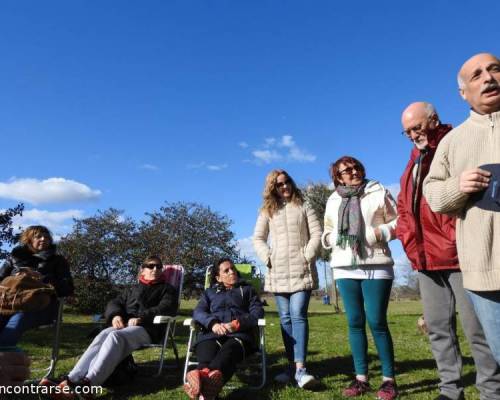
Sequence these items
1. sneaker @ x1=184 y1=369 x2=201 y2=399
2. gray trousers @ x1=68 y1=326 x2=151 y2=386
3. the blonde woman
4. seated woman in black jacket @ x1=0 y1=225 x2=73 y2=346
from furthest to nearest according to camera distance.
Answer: seated woman in black jacket @ x1=0 y1=225 x2=73 y2=346, the blonde woman, gray trousers @ x1=68 y1=326 x2=151 y2=386, sneaker @ x1=184 y1=369 x2=201 y2=399

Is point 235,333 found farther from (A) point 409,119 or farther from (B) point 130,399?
(A) point 409,119

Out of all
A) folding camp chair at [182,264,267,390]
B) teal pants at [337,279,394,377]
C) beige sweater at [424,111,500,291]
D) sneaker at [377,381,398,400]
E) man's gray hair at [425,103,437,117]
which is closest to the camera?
beige sweater at [424,111,500,291]

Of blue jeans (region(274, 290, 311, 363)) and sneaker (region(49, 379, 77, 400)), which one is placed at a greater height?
blue jeans (region(274, 290, 311, 363))

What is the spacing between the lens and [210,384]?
3.49 m

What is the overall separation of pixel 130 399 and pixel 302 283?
1934 mm

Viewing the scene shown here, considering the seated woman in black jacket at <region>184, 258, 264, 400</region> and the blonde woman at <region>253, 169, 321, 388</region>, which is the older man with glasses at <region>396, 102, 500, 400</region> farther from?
the seated woman in black jacket at <region>184, 258, 264, 400</region>

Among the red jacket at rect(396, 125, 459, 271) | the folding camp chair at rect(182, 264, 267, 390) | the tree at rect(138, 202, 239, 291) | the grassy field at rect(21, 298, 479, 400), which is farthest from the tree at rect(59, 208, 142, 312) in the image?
the red jacket at rect(396, 125, 459, 271)

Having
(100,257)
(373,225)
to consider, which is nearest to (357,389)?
(373,225)

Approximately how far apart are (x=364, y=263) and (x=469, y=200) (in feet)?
7.19

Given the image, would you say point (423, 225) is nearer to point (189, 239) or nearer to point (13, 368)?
point (13, 368)

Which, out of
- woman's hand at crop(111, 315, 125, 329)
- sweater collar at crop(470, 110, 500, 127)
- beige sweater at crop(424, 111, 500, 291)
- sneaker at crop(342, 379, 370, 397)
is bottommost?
sneaker at crop(342, 379, 370, 397)

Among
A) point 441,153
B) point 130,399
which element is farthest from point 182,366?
point 441,153

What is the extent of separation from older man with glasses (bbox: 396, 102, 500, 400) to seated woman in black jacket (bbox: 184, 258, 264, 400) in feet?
5.65

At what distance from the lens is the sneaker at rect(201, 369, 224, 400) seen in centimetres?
346
